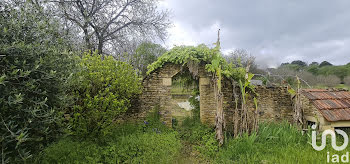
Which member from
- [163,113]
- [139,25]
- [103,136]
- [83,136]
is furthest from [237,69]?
[139,25]

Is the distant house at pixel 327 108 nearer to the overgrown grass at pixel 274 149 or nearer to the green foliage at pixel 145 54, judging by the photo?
the overgrown grass at pixel 274 149

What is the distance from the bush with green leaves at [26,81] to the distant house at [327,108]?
6.99 meters

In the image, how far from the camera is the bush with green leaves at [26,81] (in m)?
2.18

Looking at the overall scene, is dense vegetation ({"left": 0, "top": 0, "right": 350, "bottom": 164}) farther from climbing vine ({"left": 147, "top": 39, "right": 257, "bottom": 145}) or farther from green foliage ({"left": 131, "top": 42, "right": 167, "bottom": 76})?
green foliage ({"left": 131, "top": 42, "right": 167, "bottom": 76})

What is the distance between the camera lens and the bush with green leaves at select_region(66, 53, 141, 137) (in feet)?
14.2

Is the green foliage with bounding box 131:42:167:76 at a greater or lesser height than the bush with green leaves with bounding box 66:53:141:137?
greater

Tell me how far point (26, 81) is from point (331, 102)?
8.20 m

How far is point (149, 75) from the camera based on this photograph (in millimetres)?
6438

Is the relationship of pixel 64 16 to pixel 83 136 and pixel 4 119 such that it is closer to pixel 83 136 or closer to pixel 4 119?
pixel 83 136

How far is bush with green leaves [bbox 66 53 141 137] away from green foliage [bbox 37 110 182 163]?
1.17 feet

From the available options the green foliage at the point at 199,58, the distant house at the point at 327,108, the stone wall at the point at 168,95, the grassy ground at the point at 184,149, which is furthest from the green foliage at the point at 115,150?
the distant house at the point at 327,108

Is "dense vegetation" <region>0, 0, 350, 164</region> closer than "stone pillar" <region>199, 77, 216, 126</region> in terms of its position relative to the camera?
Yes

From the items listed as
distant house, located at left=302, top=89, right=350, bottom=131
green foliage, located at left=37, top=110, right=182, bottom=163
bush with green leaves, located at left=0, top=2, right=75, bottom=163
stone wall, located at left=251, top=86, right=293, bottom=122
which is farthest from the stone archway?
bush with green leaves, located at left=0, top=2, right=75, bottom=163

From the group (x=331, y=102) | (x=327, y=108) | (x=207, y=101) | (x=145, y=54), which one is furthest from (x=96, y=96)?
(x=145, y=54)
